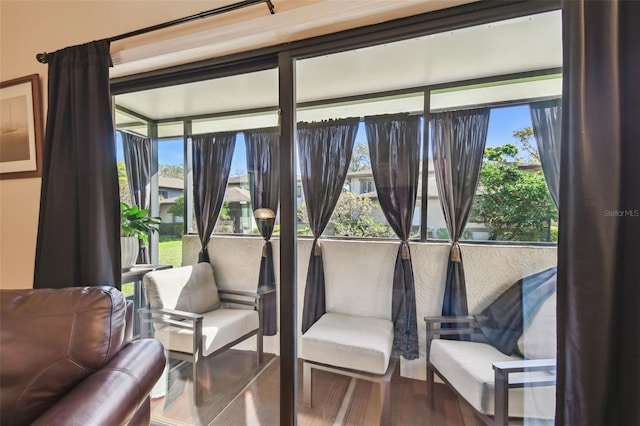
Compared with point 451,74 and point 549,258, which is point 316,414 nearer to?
point 549,258

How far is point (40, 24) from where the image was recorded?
1.54 metres

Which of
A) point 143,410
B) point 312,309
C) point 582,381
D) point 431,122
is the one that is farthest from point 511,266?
point 143,410

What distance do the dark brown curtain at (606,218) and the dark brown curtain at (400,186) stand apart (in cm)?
118

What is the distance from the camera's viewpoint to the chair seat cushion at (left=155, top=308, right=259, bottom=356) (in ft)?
5.67

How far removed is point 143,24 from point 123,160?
3.18 feet

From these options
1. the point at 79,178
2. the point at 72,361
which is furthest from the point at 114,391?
the point at 79,178

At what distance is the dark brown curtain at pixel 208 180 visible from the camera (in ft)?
6.93

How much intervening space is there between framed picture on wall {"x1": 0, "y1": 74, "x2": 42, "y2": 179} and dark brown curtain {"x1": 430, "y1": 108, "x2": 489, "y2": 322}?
2.75 m

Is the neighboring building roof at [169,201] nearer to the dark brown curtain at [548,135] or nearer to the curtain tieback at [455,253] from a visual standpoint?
the curtain tieback at [455,253]

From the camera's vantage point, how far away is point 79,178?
1.36 meters

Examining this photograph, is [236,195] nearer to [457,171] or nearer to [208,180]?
[208,180]

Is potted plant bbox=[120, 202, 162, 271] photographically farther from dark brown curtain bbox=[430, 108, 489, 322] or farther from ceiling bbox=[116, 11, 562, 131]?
dark brown curtain bbox=[430, 108, 489, 322]

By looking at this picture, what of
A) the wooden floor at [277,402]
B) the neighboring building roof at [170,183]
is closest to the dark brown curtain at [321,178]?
the wooden floor at [277,402]

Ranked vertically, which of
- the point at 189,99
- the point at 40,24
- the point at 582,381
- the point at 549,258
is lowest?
the point at 582,381
